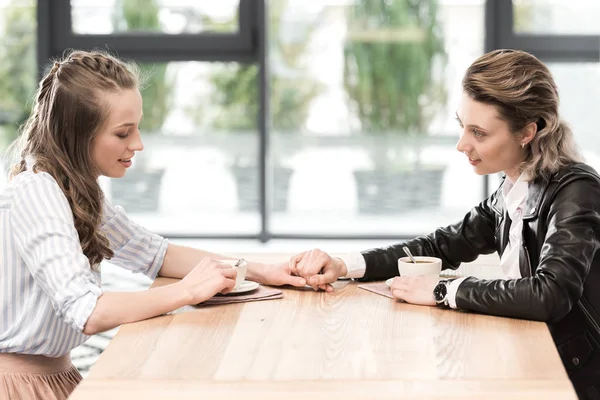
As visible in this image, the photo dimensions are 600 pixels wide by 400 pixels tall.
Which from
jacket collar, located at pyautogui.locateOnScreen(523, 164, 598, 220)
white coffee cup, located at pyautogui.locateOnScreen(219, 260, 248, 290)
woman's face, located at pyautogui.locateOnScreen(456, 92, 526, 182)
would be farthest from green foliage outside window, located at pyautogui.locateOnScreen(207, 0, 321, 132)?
white coffee cup, located at pyautogui.locateOnScreen(219, 260, 248, 290)

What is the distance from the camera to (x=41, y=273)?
5.42 feet

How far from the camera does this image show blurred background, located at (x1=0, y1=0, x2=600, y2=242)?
17.1 feet

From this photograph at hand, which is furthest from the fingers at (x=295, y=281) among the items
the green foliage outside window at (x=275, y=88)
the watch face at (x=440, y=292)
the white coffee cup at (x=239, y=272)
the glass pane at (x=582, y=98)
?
the glass pane at (x=582, y=98)

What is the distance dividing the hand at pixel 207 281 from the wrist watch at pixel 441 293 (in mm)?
388

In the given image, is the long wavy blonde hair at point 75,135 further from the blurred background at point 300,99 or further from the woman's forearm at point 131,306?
the blurred background at point 300,99

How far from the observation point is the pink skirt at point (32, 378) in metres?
1.79

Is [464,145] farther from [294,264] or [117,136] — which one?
[117,136]

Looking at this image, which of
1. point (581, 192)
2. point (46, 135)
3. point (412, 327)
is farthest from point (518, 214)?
point (46, 135)

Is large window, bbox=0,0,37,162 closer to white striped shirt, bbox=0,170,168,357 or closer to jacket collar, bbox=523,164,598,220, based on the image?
white striped shirt, bbox=0,170,168,357

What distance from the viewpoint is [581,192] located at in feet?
6.02

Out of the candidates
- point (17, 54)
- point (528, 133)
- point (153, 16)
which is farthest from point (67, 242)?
point (17, 54)

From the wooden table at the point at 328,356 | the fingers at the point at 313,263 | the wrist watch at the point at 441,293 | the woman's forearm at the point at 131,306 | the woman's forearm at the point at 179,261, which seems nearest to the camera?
the wooden table at the point at 328,356

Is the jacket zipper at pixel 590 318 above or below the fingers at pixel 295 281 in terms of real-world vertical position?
below

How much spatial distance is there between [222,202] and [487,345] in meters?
4.07
